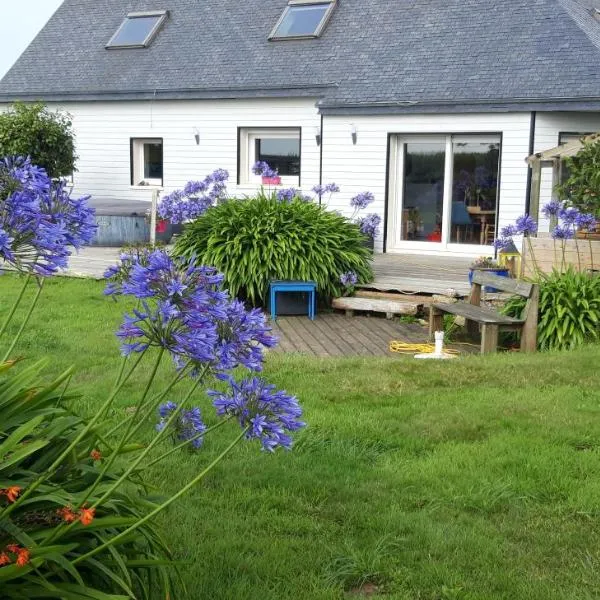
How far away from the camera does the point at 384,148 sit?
15.8 m

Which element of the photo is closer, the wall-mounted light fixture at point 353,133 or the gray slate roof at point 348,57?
the gray slate roof at point 348,57

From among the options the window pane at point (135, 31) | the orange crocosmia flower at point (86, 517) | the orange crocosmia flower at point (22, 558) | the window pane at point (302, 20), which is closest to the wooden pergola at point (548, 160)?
the window pane at point (302, 20)

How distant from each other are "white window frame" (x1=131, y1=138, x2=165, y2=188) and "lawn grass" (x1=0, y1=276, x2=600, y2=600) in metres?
12.4

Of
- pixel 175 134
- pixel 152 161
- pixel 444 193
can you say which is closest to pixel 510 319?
pixel 444 193

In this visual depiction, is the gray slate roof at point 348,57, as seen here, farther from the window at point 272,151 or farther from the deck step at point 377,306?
the deck step at point 377,306

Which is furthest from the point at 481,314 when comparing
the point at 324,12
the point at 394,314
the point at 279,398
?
the point at 324,12

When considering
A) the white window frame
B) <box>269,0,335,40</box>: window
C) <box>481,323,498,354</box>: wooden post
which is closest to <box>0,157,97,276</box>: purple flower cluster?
<box>481,323,498,354</box>: wooden post

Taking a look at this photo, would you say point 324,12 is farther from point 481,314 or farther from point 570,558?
point 570,558

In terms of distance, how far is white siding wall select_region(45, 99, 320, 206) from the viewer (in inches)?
680

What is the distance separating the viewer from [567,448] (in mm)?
5414

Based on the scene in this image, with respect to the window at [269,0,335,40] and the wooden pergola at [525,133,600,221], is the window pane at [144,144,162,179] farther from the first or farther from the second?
the wooden pergola at [525,133,600,221]

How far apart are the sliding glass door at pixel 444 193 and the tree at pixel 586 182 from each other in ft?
14.6

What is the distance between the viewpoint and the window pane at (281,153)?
693 inches

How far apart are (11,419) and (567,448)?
3550 millimetres
